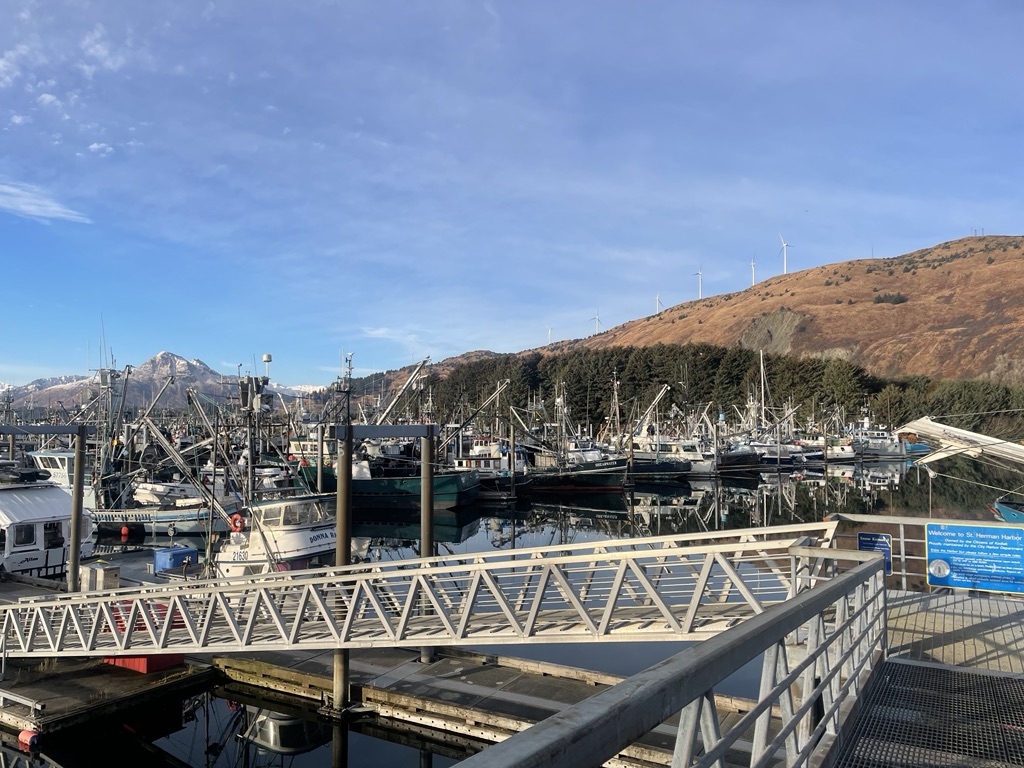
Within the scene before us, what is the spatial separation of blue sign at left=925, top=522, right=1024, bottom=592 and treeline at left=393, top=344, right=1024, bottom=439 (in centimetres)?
8221

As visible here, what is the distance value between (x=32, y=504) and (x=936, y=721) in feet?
87.9

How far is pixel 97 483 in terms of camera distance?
139ft

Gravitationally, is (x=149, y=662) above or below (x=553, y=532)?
above

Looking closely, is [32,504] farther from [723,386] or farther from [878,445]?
[723,386]

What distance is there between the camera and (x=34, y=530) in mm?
23766

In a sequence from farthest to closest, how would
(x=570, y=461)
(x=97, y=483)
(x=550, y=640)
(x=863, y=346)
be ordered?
(x=863, y=346), (x=570, y=461), (x=97, y=483), (x=550, y=640)

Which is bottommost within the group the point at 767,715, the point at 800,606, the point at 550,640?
the point at 550,640

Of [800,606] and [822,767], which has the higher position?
[800,606]

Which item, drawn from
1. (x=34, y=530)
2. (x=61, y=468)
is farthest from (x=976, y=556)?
(x=61, y=468)

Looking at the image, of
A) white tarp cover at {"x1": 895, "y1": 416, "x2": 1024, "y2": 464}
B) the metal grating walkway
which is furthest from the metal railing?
white tarp cover at {"x1": 895, "y1": 416, "x2": 1024, "y2": 464}

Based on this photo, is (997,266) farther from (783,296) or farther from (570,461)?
(570,461)

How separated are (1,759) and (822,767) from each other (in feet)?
46.6

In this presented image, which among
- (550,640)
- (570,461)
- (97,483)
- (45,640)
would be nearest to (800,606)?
(550,640)

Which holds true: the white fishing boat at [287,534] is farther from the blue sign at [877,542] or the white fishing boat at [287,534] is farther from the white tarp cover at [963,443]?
the white tarp cover at [963,443]
